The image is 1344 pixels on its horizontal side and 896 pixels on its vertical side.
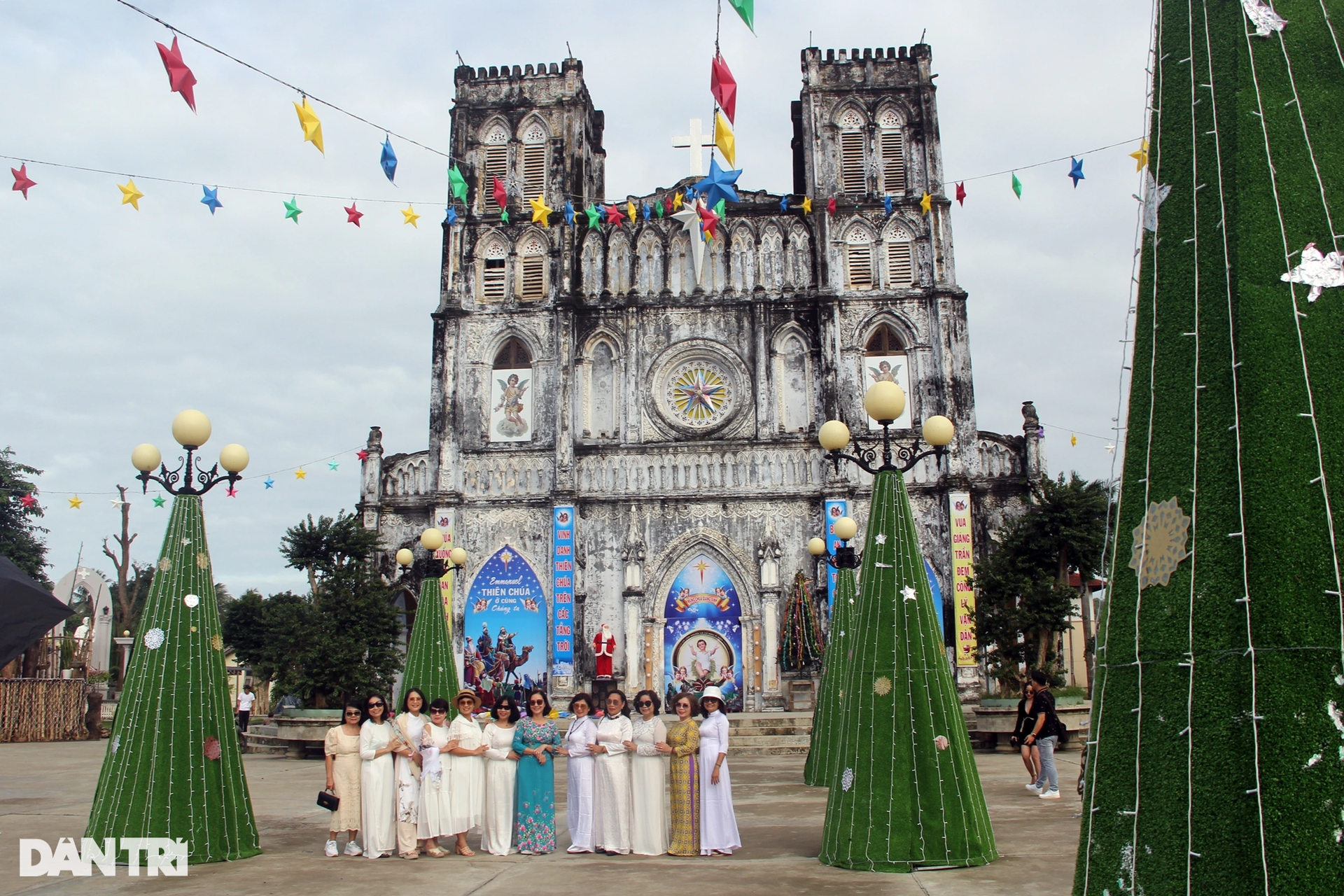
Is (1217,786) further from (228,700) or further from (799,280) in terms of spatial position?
(799,280)

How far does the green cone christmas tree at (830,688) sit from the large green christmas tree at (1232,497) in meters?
5.92

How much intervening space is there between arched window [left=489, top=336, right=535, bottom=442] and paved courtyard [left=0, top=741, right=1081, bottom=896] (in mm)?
15547

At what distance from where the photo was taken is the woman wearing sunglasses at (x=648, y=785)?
25.6 feet

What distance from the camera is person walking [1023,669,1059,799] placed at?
34.1 ft

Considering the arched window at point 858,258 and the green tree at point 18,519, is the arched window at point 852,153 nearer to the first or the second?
the arched window at point 858,258

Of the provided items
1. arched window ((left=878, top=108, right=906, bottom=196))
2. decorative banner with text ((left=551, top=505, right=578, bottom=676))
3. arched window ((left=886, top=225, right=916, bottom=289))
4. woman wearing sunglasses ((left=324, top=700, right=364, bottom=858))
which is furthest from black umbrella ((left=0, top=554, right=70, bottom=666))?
arched window ((left=878, top=108, right=906, bottom=196))

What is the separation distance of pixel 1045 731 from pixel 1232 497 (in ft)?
25.7

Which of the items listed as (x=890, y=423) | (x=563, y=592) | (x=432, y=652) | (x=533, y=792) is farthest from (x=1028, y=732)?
(x=563, y=592)

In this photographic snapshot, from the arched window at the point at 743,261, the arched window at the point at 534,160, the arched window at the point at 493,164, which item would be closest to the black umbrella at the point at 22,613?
the arched window at the point at 493,164

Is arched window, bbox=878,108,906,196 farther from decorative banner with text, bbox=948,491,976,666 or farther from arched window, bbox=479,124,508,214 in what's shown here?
arched window, bbox=479,124,508,214

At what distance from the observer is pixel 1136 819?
3.40m

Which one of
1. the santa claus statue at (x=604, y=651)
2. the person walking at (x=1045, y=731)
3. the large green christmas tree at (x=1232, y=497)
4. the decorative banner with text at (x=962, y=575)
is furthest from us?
the santa claus statue at (x=604, y=651)

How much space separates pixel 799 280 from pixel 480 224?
27.3ft

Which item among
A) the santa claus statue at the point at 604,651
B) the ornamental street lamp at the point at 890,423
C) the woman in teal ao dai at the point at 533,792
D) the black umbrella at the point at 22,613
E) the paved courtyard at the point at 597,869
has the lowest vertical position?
the paved courtyard at the point at 597,869
